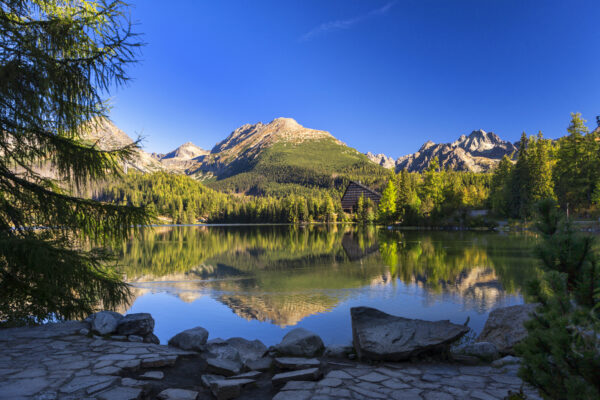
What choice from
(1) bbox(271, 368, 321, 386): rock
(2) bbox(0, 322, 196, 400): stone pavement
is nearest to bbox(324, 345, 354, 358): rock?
(1) bbox(271, 368, 321, 386): rock

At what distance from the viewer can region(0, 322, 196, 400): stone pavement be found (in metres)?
3.63

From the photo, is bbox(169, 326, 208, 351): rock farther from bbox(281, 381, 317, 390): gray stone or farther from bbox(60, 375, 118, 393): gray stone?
bbox(281, 381, 317, 390): gray stone

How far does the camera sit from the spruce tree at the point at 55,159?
550 centimetres

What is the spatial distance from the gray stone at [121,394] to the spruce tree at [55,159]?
302cm

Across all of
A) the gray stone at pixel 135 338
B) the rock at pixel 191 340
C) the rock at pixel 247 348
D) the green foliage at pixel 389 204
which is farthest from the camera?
the green foliage at pixel 389 204

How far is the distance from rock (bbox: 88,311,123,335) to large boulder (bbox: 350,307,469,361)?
185 inches

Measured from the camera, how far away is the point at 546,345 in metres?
2.33

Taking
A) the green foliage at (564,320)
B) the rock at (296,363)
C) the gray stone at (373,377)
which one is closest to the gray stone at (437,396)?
the gray stone at (373,377)

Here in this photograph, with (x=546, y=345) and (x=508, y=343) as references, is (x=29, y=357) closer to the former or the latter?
(x=546, y=345)

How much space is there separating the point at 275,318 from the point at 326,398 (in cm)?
740

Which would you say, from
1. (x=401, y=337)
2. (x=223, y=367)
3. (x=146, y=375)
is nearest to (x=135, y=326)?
(x=146, y=375)

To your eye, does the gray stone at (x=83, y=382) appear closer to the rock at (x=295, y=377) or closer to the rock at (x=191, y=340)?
the rock at (x=295, y=377)

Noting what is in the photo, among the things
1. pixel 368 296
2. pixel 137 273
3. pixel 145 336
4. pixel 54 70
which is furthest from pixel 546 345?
pixel 137 273

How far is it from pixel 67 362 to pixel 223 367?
2.12 metres
